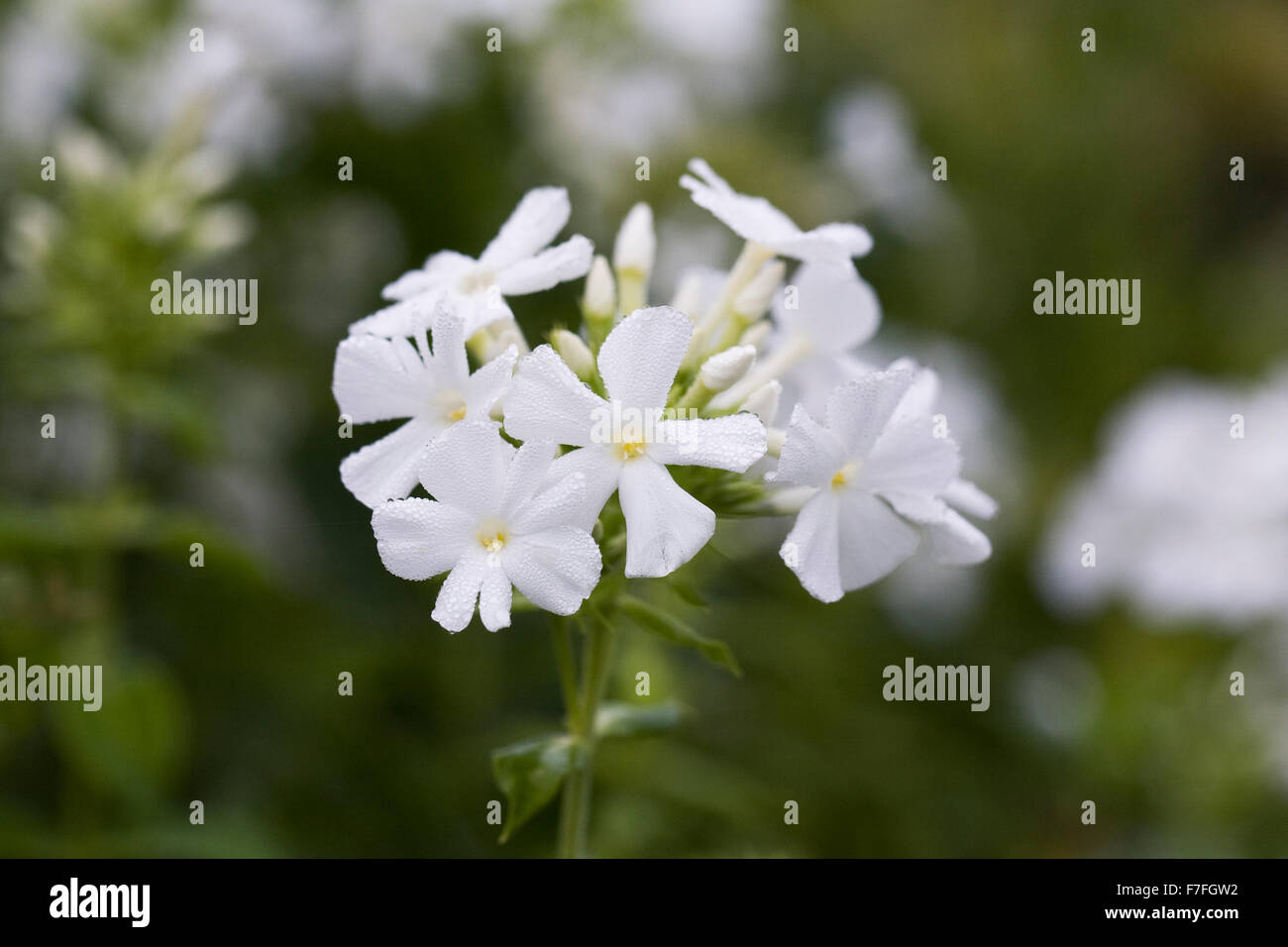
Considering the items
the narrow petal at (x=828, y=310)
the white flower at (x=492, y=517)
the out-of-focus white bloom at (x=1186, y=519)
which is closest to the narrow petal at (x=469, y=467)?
the white flower at (x=492, y=517)

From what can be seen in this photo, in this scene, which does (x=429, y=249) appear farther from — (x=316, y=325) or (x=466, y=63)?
(x=466, y=63)

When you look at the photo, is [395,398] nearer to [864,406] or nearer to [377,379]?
[377,379]

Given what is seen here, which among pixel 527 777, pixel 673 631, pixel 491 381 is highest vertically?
pixel 491 381

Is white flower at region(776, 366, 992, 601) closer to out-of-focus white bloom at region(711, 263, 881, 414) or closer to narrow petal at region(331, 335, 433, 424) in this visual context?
out-of-focus white bloom at region(711, 263, 881, 414)

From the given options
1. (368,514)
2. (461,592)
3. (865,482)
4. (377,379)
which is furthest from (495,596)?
(368,514)

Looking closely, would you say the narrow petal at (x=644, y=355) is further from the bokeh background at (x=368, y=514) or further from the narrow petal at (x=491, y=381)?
the bokeh background at (x=368, y=514)

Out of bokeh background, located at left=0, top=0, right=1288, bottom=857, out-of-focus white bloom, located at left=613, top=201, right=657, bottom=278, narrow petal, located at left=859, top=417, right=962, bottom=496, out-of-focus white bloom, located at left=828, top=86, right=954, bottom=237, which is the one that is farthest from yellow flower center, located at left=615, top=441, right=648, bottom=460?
out-of-focus white bloom, located at left=828, top=86, right=954, bottom=237
